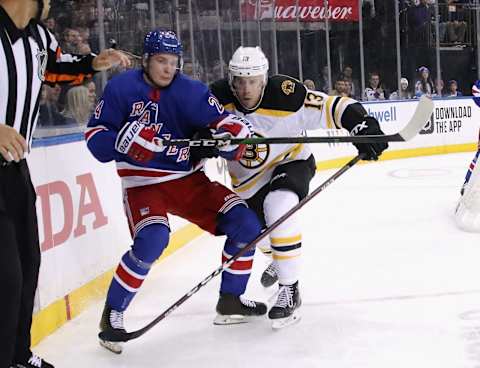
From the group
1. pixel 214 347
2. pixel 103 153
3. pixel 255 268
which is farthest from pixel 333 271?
pixel 103 153

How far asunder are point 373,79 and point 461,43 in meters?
2.22

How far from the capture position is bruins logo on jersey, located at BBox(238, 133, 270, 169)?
104 inches

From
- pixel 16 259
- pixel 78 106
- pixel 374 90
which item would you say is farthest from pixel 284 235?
pixel 374 90

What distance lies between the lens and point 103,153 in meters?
2.20

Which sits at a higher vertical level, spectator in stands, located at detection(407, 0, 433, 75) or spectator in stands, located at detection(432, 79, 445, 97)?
spectator in stands, located at detection(407, 0, 433, 75)

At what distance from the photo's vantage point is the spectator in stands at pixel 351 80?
930 cm

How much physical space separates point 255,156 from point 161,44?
61 cm

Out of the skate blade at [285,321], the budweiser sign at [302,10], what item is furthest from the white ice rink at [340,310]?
the budweiser sign at [302,10]

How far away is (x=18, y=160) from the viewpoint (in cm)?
152

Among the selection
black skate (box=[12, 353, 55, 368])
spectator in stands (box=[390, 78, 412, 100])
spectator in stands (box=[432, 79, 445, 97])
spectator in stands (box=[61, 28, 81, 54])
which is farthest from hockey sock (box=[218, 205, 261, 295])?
spectator in stands (box=[432, 79, 445, 97])

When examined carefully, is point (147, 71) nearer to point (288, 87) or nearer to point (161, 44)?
point (161, 44)

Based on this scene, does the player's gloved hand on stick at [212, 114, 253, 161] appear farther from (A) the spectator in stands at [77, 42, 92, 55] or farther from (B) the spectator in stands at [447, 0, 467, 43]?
(B) the spectator in stands at [447, 0, 467, 43]

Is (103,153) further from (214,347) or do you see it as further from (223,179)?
(223,179)

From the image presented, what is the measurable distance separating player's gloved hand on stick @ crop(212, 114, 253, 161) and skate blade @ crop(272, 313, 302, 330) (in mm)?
565
